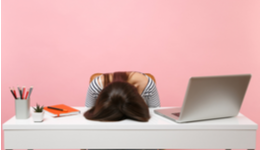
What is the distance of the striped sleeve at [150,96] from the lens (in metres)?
1.46

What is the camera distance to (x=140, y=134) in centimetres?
105

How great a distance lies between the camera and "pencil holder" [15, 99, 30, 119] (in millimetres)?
1135

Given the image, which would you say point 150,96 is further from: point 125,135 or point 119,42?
point 119,42

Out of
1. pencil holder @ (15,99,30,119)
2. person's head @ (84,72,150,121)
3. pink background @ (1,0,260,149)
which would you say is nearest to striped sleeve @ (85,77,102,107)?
person's head @ (84,72,150,121)

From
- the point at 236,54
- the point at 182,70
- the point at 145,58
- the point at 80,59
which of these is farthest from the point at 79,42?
the point at 236,54

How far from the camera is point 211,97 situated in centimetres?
109

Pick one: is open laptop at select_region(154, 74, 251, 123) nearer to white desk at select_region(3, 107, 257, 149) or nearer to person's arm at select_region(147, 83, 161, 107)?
white desk at select_region(3, 107, 257, 149)

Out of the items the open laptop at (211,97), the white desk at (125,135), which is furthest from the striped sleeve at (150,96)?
the white desk at (125,135)

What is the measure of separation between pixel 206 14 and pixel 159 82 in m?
0.98

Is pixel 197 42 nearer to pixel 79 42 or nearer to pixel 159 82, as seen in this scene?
pixel 159 82

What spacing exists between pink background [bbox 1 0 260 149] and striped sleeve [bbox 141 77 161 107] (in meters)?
1.39

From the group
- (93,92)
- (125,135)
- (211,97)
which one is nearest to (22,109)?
(93,92)

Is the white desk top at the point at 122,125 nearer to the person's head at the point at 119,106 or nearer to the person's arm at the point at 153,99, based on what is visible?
the person's head at the point at 119,106

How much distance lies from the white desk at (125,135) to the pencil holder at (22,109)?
3.3 inches
